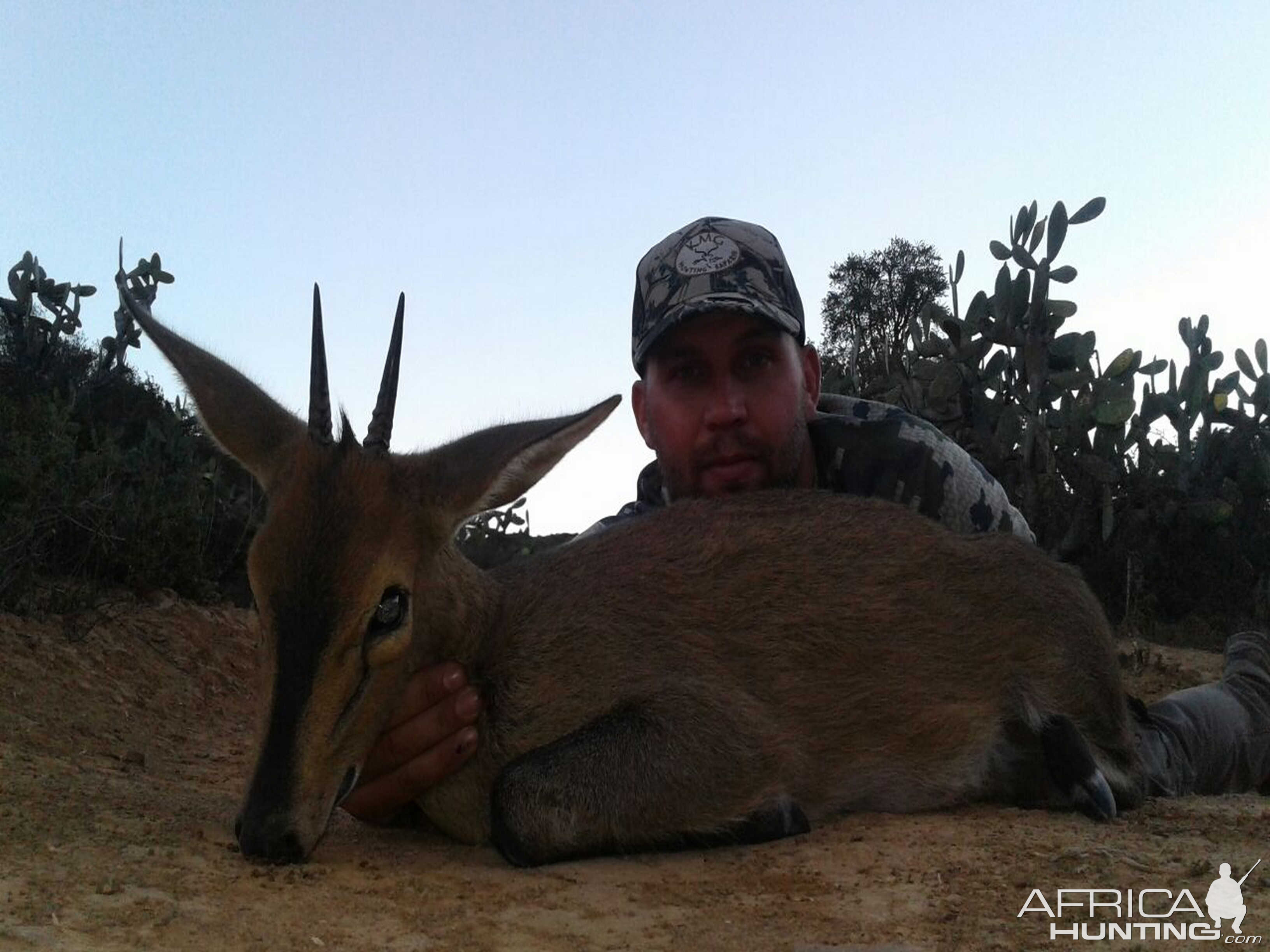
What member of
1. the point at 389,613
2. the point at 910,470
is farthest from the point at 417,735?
the point at 910,470

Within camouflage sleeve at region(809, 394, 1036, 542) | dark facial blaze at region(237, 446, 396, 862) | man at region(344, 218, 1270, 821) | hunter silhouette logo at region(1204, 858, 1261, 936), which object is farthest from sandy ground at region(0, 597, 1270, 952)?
camouflage sleeve at region(809, 394, 1036, 542)

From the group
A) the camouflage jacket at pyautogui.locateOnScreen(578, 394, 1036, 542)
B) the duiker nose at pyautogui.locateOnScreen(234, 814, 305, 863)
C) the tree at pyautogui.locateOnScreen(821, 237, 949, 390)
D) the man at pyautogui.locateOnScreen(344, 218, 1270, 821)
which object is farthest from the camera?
the tree at pyautogui.locateOnScreen(821, 237, 949, 390)

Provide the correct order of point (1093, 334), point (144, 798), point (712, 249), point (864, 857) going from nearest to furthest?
1. point (864, 857)
2. point (144, 798)
3. point (712, 249)
4. point (1093, 334)

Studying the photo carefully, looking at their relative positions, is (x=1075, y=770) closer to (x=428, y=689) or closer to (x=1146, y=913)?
(x=1146, y=913)

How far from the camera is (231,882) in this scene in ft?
11.0

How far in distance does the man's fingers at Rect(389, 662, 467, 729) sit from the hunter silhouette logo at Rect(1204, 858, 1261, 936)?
2.47 meters

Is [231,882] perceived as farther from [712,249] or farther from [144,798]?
[712,249]

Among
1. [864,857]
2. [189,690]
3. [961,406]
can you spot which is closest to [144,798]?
[864,857]

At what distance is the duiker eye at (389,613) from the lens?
3840 millimetres

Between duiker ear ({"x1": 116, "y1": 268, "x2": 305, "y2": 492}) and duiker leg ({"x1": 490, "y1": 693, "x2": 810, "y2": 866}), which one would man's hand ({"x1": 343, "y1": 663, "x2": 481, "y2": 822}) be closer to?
duiker leg ({"x1": 490, "y1": 693, "x2": 810, "y2": 866})

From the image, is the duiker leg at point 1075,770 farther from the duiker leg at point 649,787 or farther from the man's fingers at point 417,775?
the man's fingers at point 417,775

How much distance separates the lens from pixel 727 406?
644cm

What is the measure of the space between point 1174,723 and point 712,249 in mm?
3448

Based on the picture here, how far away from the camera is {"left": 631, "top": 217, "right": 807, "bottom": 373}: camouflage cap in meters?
6.45
